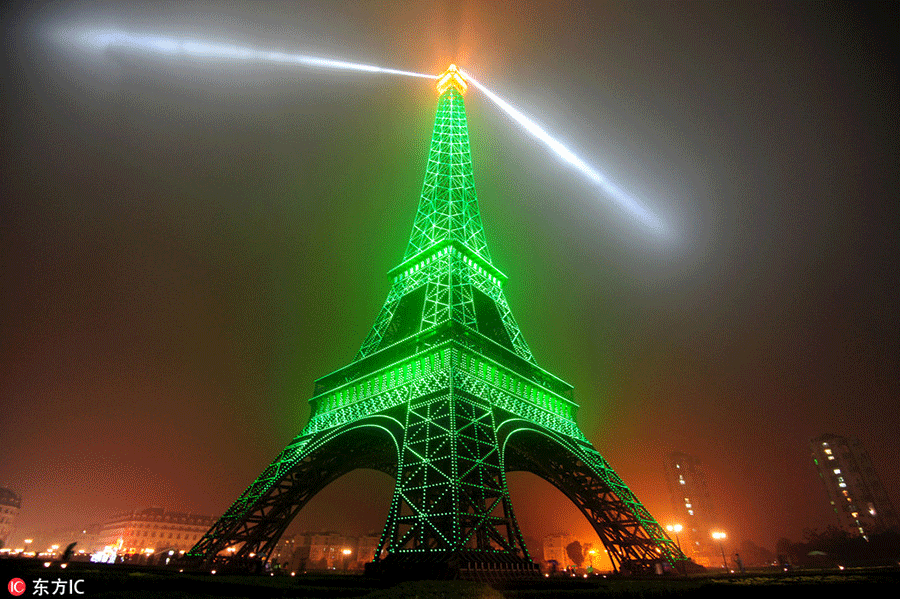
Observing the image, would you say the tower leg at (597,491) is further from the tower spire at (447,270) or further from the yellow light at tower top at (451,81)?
the yellow light at tower top at (451,81)

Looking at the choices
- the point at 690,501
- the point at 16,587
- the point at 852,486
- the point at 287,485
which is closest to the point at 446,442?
the point at 287,485

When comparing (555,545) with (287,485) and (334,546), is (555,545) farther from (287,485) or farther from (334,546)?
(287,485)

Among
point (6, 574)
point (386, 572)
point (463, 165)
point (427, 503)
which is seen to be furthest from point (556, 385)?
point (6, 574)

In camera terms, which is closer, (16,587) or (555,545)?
(16,587)

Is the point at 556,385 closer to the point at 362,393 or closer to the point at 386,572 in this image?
the point at 362,393

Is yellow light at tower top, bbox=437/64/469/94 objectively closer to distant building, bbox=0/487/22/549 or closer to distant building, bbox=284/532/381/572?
distant building, bbox=284/532/381/572

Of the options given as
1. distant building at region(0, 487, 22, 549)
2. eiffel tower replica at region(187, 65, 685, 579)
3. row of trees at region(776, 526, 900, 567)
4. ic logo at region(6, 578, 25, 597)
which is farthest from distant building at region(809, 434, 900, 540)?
distant building at region(0, 487, 22, 549)
